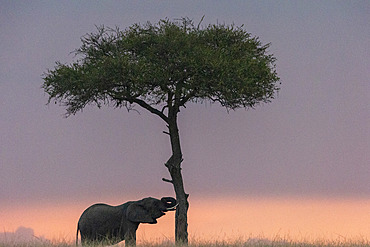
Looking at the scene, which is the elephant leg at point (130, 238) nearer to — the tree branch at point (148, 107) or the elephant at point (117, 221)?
the elephant at point (117, 221)

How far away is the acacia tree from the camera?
26125 millimetres

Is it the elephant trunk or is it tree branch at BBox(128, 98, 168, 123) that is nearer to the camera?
the elephant trunk

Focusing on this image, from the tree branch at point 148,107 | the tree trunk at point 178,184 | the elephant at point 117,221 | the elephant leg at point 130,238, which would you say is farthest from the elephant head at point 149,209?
the tree branch at point 148,107

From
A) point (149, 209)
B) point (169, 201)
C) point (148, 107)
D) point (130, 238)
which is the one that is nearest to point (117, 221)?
point (130, 238)

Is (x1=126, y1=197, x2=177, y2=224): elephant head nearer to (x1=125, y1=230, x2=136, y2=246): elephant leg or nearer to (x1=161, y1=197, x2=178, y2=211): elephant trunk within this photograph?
(x1=161, y1=197, x2=178, y2=211): elephant trunk

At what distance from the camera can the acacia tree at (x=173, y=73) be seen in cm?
2612

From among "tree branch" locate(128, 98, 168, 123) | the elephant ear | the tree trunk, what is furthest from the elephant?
"tree branch" locate(128, 98, 168, 123)

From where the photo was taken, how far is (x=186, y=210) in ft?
88.7

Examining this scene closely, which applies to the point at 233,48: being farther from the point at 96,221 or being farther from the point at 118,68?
the point at 96,221

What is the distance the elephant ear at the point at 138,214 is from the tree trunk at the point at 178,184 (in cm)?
134

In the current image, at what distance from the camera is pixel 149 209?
26.1 m

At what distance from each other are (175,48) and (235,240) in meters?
8.42

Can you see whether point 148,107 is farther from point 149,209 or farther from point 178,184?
point 149,209

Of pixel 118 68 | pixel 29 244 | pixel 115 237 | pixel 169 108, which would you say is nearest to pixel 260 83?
pixel 169 108
